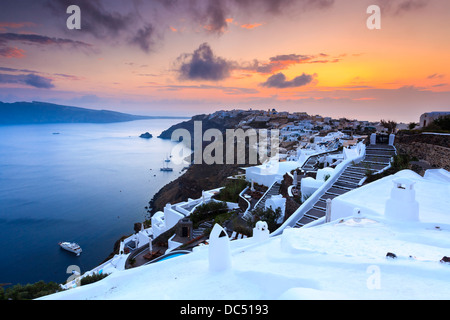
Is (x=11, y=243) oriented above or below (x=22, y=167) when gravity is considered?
below

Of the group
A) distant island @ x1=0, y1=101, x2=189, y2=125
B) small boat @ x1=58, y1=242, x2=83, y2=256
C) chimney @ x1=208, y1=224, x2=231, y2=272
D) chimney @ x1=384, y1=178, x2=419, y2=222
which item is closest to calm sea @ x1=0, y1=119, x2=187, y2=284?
small boat @ x1=58, y1=242, x2=83, y2=256

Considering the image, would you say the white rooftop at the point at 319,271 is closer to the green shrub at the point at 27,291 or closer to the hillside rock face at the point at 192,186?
the green shrub at the point at 27,291

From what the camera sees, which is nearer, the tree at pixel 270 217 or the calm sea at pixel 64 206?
the tree at pixel 270 217

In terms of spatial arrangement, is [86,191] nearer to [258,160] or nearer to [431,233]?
[258,160]

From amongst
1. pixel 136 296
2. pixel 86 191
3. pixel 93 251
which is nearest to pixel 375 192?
pixel 136 296

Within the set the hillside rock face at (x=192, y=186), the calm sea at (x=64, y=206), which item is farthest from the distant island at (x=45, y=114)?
the hillside rock face at (x=192, y=186)

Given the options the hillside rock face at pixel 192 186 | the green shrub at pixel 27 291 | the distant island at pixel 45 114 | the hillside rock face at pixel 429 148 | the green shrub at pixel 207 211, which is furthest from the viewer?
the distant island at pixel 45 114

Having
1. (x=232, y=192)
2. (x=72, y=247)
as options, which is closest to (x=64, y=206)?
(x=72, y=247)
